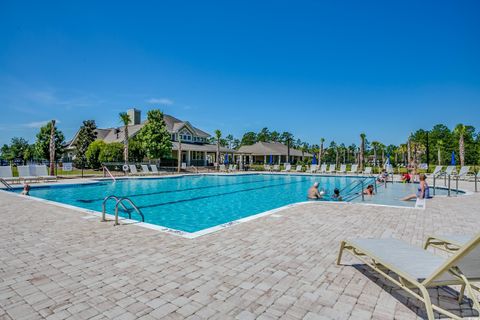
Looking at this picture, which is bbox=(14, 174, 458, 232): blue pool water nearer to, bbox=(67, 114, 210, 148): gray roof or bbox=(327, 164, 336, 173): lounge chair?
bbox=(327, 164, 336, 173): lounge chair

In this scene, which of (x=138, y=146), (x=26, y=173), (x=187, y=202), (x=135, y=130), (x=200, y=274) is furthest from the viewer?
(x=135, y=130)

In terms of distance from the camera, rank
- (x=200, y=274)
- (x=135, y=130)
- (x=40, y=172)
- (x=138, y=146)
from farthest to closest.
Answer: (x=135, y=130)
(x=138, y=146)
(x=40, y=172)
(x=200, y=274)

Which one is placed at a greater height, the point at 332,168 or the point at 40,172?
the point at 40,172

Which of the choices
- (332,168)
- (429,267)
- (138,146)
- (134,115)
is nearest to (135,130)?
(134,115)

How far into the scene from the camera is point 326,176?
28.2m

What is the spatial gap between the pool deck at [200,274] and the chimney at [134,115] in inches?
1487

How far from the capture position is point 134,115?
137ft

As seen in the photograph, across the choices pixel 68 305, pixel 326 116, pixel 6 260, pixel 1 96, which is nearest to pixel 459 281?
pixel 68 305

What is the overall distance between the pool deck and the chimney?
37.8 metres

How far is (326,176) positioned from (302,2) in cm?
1754

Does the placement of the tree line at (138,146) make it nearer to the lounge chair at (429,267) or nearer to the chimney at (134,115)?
the chimney at (134,115)

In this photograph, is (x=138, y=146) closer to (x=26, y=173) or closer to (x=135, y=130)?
(x=135, y=130)

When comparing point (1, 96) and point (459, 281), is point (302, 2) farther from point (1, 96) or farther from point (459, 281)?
point (1, 96)

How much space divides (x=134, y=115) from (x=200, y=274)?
42190 millimetres
